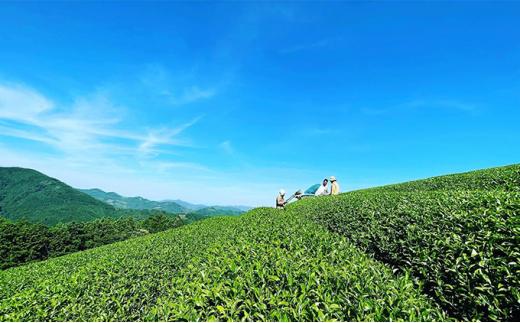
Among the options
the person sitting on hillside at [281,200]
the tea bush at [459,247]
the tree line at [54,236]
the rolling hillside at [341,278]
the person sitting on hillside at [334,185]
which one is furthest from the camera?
the tree line at [54,236]

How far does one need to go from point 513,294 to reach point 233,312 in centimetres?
381

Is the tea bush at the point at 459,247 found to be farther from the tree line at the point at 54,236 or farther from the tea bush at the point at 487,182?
the tree line at the point at 54,236

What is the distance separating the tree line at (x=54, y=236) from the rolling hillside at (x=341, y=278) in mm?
56581

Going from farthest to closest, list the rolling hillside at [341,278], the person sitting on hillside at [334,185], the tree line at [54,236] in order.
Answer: the tree line at [54,236] < the person sitting on hillside at [334,185] < the rolling hillside at [341,278]

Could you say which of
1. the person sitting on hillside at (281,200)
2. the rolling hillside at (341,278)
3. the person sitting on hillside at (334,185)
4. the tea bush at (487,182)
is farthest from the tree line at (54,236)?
the tea bush at (487,182)

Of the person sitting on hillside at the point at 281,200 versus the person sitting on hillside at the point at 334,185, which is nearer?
the person sitting on hillside at the point at 281,200

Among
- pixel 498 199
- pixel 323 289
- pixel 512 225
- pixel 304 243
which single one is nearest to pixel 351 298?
pixel 323 289

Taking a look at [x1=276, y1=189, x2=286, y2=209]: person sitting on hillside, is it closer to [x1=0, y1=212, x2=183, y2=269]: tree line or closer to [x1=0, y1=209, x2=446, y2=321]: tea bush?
[x1=0, y1=209, x2=446, y2=321]: tea bush

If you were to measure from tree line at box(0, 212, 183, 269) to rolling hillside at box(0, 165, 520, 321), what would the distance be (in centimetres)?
5658

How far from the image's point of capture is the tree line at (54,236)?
48.4m

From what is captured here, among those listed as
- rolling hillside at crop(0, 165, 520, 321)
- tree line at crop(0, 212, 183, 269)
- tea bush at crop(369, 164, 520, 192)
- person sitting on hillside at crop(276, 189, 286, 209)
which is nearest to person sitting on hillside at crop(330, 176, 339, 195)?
person sitting on hillside at crop(276, 189, 286, 209)

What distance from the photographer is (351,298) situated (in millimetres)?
2994

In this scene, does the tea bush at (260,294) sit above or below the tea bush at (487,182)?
below

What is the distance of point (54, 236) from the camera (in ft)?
185
